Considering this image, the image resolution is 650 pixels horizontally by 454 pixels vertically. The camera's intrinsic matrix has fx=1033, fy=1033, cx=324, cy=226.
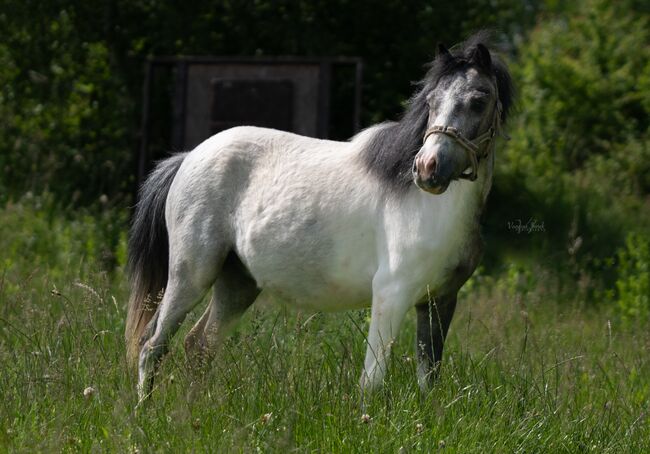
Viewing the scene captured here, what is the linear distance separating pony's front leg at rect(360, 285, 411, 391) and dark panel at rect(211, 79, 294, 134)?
5512 millimetres

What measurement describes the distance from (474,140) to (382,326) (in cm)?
96

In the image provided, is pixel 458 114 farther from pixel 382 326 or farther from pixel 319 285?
pixel 319 285

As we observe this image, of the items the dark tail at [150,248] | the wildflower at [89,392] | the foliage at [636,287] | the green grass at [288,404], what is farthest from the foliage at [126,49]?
the wildflower at [89,392]

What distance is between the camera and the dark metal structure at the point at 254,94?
10164 millimetres

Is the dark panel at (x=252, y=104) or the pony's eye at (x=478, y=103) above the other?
the pony's eye at (x=478, y=103)

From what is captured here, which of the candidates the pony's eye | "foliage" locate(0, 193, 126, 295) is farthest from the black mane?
"foliage" locate(0, 193, 126, 295)

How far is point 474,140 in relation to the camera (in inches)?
186

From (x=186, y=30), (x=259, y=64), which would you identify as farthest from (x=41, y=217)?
(x=186, y=30)

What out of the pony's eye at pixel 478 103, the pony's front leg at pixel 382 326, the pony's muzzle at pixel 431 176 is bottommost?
the pony's front leg at pixel 382 326

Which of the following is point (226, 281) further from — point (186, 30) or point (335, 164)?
point (186, 30)

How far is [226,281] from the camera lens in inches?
228

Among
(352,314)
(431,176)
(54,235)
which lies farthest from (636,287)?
(54,235)

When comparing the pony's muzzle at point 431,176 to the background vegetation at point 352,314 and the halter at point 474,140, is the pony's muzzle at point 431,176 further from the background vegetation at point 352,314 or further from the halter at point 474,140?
the background vegetation at point 352,314

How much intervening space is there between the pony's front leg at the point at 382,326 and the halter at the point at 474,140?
64cm
